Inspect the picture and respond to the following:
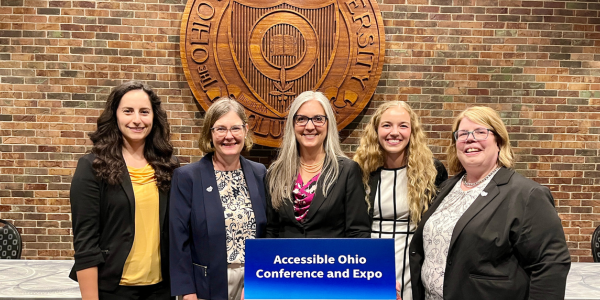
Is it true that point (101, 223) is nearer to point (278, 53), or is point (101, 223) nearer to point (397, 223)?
point (397, 223)

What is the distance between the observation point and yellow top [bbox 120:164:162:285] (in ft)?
6.75

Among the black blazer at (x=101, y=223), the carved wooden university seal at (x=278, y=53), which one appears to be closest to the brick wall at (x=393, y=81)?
the carved wooden university seal at (x=278, y=53)

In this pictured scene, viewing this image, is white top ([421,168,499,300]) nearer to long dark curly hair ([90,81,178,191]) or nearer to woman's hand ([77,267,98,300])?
long dark curly hair ([90,81,178,191])

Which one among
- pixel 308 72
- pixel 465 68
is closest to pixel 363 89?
pixel 308 72

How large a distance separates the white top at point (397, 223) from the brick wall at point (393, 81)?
1967 mm

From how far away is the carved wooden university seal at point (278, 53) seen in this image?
4016 mm

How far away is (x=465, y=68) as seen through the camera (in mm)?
4262

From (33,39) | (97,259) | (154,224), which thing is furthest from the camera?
(33,39)

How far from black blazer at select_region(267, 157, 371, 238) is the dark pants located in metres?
0.62

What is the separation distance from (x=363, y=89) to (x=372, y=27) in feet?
2.00

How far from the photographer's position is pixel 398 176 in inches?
92.7

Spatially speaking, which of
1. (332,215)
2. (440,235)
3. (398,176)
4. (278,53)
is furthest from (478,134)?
(278,53)

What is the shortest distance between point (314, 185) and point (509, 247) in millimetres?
954

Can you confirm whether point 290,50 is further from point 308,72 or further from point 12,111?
point 12,111
